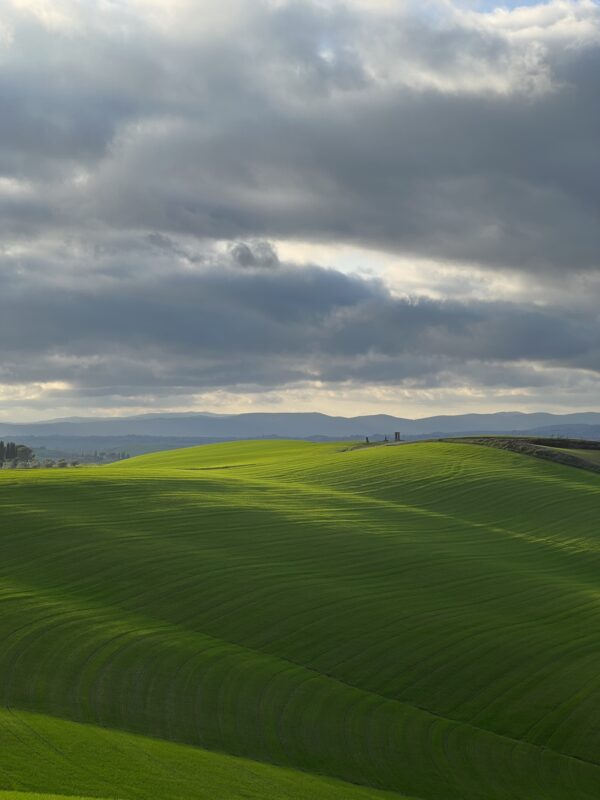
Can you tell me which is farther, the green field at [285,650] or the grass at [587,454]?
the grass at [587,454]

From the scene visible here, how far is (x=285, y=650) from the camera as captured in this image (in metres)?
31.7

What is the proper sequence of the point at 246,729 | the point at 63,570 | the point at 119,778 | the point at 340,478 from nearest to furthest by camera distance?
1. the point at 119,778
2. the point at 246,729
3. the point at 63,570
4. the point at 340,478

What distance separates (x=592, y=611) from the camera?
38906mm

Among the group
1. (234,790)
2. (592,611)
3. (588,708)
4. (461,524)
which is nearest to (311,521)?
(461,524)

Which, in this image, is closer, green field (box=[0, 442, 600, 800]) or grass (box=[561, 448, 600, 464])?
green field (box=[0, 442, 600, 800])

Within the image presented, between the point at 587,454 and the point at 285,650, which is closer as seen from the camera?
the point at 285,650

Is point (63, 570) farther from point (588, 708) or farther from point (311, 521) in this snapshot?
point (588, 708)

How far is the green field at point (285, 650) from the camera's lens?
78.2ft

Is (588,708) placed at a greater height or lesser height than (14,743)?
lesser

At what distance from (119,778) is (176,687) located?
21.4 feet

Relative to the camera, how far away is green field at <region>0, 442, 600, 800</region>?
23.8 meters

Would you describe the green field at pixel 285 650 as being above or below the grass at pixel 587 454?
below

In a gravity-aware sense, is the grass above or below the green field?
above

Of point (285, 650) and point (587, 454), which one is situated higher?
point (587, 454)
